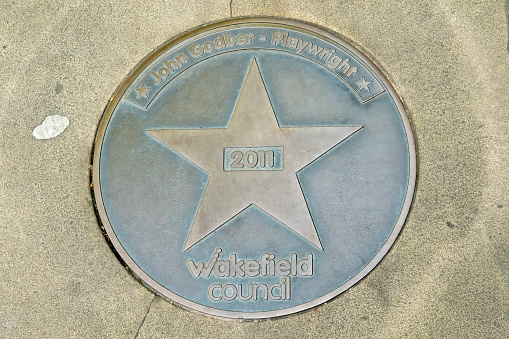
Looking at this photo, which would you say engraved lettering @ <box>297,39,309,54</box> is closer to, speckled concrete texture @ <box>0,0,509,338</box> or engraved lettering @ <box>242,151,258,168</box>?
speckled concrete texture @ <box>0,0,509,338</box>

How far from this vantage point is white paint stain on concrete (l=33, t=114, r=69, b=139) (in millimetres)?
2375

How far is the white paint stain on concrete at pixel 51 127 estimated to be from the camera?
93.5 inches

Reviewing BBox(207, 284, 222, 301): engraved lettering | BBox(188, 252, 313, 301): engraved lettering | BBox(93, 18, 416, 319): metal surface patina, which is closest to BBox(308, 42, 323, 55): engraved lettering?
BBox(93, 18, 416, 319): metal surface patina

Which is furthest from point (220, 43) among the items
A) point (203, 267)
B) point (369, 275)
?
point (369, 275)

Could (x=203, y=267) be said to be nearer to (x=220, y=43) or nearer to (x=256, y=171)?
(x=256, y=171)

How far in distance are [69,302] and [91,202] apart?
0.48 m

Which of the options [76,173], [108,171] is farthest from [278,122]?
[76,173]

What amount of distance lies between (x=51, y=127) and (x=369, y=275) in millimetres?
1744

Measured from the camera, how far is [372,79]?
2.28m

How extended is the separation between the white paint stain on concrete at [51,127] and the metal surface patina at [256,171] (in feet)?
0.77

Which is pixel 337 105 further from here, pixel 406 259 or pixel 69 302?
pixel 69 302

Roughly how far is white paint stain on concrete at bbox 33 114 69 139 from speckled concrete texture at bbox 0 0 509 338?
0.03 m

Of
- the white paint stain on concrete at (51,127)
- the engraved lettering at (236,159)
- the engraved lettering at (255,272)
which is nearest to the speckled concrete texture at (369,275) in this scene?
the white paint stain on concrete at (51,127)

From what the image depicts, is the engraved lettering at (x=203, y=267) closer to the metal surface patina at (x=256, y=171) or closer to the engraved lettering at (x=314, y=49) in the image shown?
the metal surface patina at (x=256, y=171)
